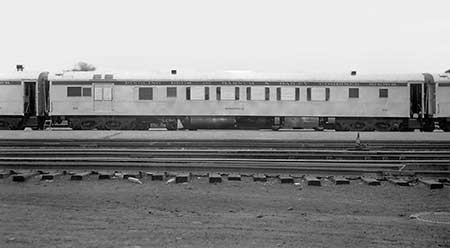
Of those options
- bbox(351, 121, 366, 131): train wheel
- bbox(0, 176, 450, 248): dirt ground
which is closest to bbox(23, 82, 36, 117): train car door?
bbox(351, 121, 366, 131): train wheel

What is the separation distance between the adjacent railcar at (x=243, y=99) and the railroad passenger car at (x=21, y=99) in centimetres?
76

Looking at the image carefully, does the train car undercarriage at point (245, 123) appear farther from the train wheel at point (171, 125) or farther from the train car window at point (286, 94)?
the train car window at point (286, 94)

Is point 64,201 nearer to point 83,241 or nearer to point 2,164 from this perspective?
point 83,241

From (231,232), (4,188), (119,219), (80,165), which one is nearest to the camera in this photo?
(231,232)

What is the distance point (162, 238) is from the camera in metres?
6.85

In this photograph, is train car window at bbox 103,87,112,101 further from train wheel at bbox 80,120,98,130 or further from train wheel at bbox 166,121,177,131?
train wheel at bbox 166,121,177,131

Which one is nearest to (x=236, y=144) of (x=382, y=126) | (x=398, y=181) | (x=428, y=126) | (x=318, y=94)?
(x=398, y=181)

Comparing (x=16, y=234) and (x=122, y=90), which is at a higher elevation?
(x=122, y=90)

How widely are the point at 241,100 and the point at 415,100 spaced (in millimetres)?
8568

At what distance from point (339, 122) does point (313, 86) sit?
2.22m

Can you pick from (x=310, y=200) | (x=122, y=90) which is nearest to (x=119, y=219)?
(x=310, y=200)

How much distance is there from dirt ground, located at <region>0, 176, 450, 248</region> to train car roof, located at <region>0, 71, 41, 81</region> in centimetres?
1843

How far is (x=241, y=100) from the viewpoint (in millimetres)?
28250

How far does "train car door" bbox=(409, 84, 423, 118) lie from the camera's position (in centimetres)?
2861
